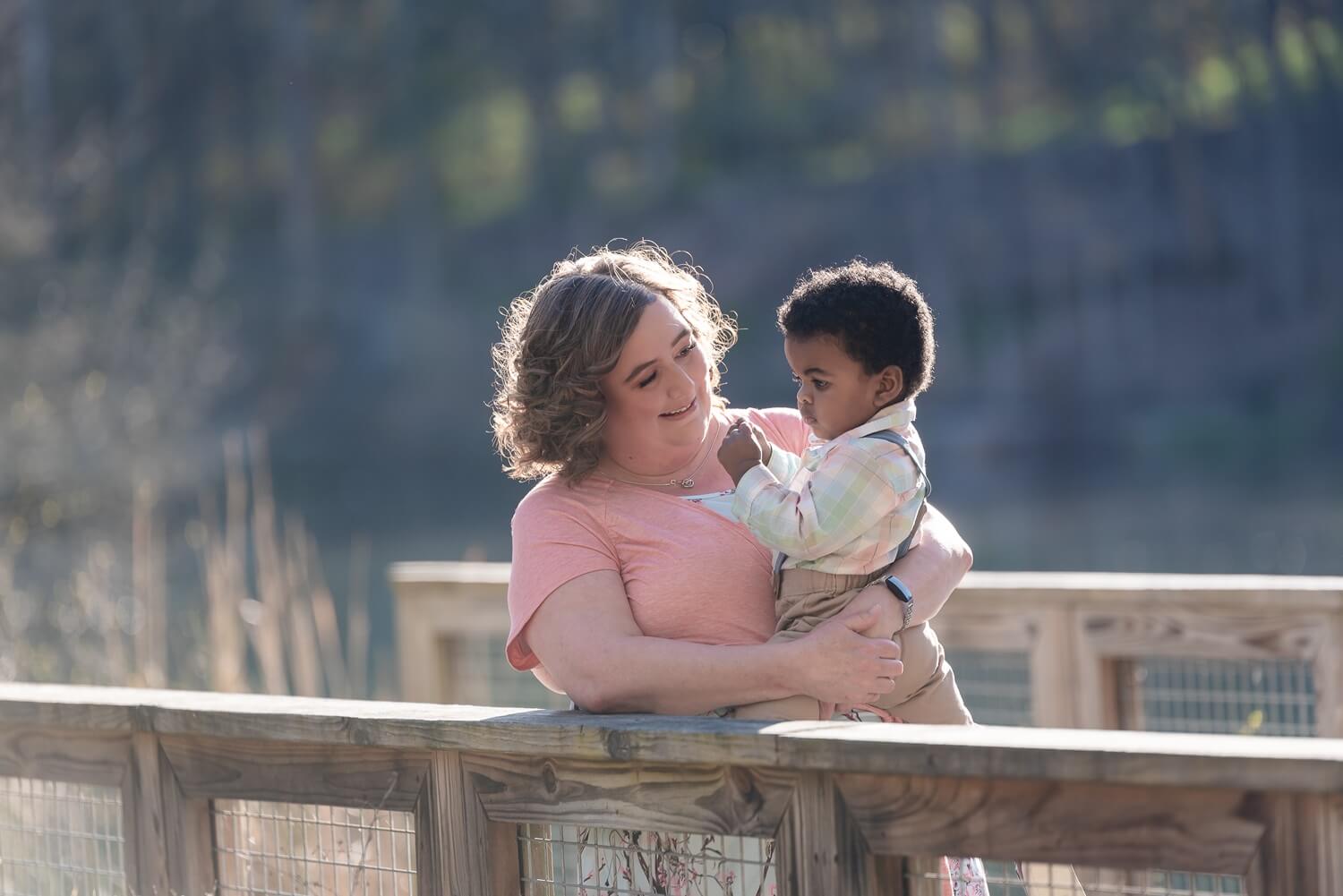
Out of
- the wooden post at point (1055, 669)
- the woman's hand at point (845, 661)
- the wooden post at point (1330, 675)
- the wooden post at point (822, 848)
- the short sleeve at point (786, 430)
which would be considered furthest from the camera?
the wooden post at point (1055, 669)

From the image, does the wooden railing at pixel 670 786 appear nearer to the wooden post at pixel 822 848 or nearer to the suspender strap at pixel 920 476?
the wooden post at pixel 822 848

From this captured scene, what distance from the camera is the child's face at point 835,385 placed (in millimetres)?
2141

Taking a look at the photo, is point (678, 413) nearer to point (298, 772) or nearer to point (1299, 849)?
point (298, 772)

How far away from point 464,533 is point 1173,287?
30.6 feet

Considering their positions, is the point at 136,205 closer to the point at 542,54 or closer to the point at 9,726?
the point at 542,54

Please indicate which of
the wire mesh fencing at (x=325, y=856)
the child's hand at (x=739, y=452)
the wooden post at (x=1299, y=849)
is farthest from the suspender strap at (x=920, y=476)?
the wooden post at (x=1299, y=849)

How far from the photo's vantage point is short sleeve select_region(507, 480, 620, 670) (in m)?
2.18

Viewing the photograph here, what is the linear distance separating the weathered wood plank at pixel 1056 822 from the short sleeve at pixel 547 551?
612 mm

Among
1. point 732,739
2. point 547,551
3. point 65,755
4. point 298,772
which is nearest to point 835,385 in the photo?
point 547,551

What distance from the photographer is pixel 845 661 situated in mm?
2068

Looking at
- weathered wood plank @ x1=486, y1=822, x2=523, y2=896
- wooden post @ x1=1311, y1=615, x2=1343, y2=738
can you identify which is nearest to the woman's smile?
weathered wood plank @ x1=486, y1=822, x2=523, y2=896

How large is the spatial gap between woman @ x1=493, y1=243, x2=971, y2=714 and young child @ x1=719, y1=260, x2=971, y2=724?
0.19 feet

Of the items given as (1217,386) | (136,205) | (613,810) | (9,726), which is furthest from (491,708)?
(136,205)

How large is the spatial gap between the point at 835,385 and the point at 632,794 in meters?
0.63
